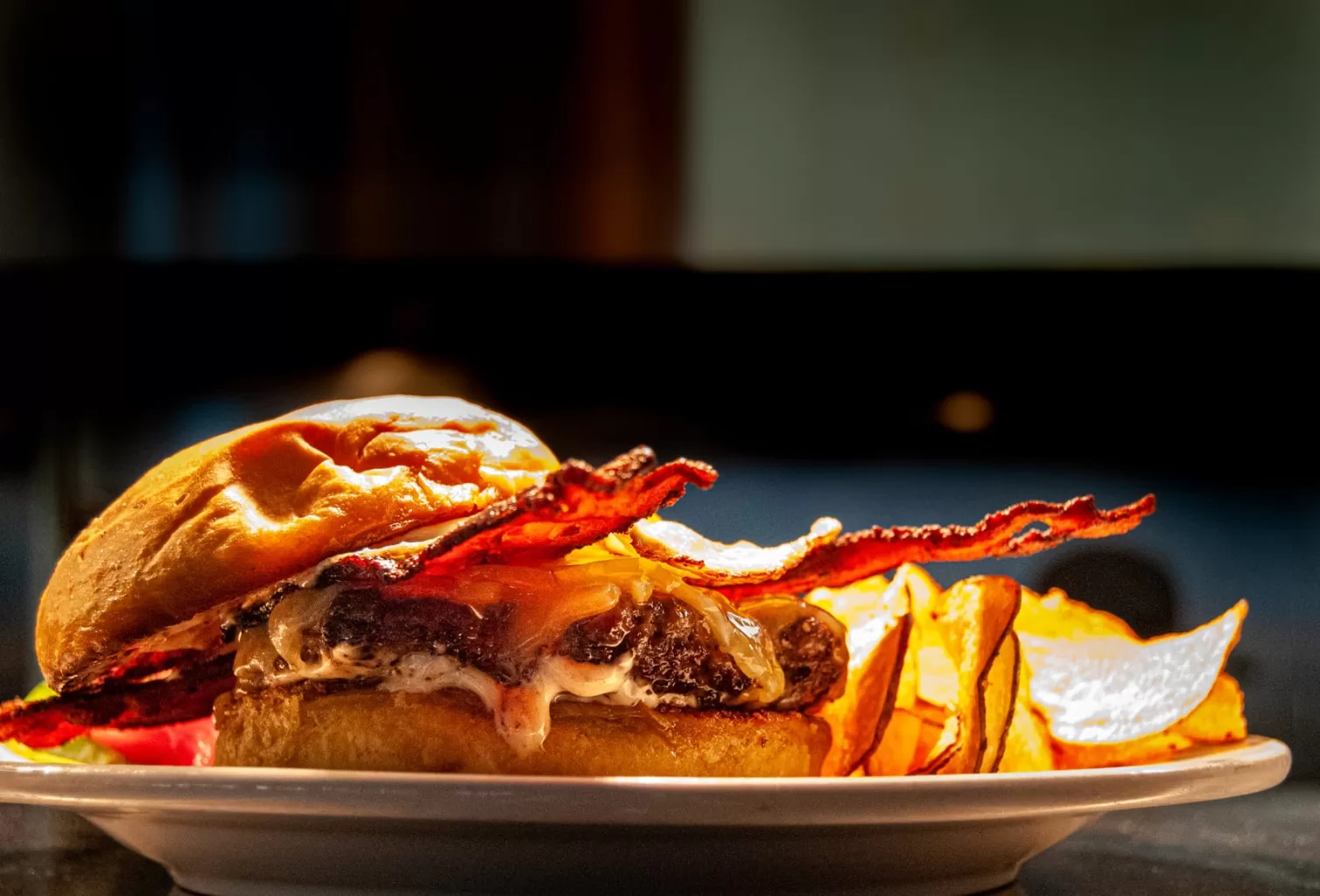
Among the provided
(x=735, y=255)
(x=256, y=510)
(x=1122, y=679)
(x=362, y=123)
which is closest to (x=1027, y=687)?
(x=1122, y=679)

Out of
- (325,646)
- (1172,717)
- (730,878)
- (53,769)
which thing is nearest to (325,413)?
(325,646)

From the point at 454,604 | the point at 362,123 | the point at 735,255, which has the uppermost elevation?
the point at 362,123

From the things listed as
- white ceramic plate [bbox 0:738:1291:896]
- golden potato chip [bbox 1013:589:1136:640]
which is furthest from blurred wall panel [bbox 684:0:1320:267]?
white ceramic plate [bbox 0:738:1291:896]

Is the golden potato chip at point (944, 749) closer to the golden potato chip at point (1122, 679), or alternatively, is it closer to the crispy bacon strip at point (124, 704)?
the golden potato chip at point (1122, 679)

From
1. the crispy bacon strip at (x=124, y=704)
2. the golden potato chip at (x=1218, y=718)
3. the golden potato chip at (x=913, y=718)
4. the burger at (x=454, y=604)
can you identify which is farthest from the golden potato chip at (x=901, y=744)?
the crispy bacon strip at (x=124, y=704)

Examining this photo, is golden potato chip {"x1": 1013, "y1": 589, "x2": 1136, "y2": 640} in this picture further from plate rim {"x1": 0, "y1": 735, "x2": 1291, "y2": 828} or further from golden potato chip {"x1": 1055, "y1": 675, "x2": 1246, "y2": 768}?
plate rim {"x1": 0, "y1": 735, "x2": 1291, "y2": 828}

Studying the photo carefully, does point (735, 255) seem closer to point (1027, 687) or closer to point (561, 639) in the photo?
point (1027, 687)
